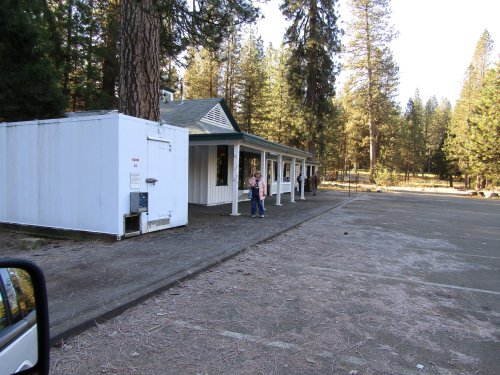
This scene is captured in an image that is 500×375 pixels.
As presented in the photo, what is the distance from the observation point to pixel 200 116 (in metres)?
17.4

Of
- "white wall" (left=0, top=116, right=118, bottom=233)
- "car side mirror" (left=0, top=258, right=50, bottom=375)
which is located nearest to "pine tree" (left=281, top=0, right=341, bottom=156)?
"white wall" (left=0, top=116, right=118, bottom=233)

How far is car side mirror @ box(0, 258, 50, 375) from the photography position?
4.89 ft

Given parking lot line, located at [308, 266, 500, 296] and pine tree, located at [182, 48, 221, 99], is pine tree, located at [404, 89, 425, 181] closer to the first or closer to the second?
pine tree, located at [182, 48, 221, 99]

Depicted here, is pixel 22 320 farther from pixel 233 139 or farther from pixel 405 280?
pixel 233 139

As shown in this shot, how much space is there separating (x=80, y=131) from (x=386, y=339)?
24.5 ft

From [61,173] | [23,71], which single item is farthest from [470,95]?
[61,173]

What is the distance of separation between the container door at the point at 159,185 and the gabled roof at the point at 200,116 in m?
6.31

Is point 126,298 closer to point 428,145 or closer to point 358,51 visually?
point 358,51

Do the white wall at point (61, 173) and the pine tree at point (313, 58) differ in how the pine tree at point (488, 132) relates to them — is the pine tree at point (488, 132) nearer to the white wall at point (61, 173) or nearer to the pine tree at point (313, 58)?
the pine tree at point (313, 58)

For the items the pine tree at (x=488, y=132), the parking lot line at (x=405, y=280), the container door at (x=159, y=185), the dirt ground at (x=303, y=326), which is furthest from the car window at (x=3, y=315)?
the pine tree at (x=488, y=132)

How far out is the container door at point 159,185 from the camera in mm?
8977

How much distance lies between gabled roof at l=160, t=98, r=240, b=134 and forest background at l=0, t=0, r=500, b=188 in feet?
4.48

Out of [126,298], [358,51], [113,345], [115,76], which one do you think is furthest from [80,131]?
[358,51]

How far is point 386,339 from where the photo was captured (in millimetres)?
3949
